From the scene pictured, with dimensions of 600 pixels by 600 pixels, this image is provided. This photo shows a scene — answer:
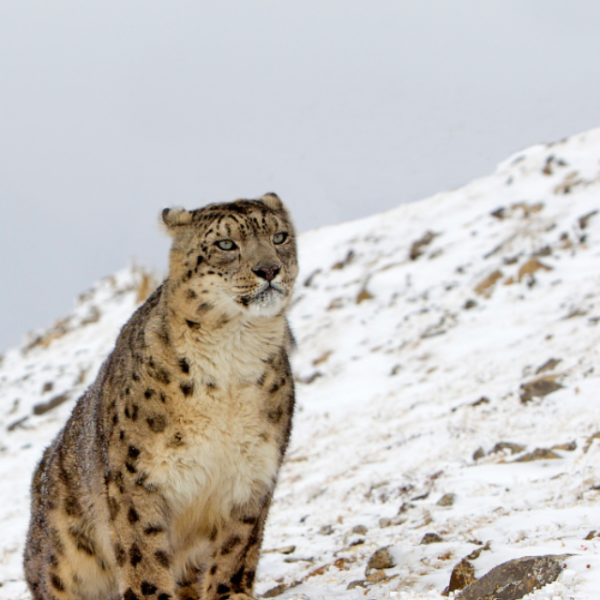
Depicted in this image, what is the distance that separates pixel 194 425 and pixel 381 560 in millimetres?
1907

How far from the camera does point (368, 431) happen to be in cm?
1192

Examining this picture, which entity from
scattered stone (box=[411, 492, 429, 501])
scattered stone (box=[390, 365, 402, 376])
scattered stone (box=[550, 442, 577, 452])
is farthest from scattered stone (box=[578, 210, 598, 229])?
scattered stone (box=[411, 492, 429, 501])

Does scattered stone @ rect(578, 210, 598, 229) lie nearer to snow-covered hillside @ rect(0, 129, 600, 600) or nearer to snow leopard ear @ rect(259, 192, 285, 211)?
snow-covered hillside @ rect(0, 129, 600, 600)

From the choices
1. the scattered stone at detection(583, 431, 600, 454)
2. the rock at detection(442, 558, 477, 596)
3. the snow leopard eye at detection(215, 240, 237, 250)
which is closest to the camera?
the rock at detection(442, 558, 477, 596)

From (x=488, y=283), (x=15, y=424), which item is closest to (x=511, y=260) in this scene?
(x=488, y=283)

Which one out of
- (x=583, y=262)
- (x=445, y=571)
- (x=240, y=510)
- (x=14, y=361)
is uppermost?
(x=240, y=510)

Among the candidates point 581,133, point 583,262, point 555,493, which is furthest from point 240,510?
point 581,133

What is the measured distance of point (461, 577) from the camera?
426 cm

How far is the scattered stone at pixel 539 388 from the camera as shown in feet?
33.4

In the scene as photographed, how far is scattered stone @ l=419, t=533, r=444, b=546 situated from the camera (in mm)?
5543

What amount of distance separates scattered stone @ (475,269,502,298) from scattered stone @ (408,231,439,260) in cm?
514

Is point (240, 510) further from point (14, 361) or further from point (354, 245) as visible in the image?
point (14, 361)

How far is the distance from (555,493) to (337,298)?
657 inches

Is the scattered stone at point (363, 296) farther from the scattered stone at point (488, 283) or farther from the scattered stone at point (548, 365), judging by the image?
the scattered stone at point (548, 365)
